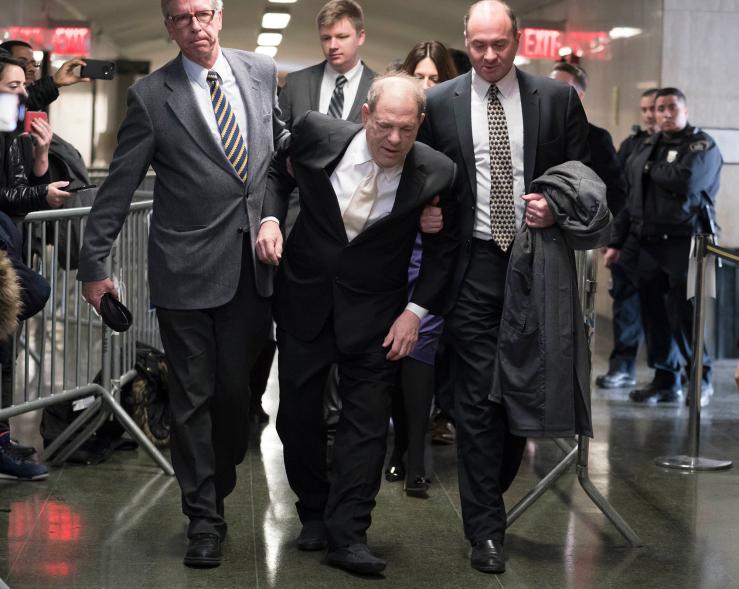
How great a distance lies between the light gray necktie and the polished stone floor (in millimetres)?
1224

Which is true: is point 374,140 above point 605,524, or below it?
above

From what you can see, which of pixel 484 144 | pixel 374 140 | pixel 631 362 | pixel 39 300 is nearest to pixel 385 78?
pixel 374 140

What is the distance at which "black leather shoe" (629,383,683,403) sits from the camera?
8031 millimetres

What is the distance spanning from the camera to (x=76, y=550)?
4602mm

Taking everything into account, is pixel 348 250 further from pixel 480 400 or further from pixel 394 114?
pixel 480 400

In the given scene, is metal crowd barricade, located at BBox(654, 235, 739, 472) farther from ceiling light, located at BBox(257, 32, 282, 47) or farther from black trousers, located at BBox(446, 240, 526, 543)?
ceiling light, located at BBox(257, 32, 282, 47)

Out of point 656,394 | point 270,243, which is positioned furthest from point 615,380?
point 270,243

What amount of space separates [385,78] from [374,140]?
0.21 m

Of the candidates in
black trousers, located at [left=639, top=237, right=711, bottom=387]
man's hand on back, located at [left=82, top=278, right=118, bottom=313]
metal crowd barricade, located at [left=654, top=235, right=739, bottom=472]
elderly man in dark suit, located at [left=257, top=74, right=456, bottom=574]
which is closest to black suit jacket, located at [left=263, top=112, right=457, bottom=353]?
elderly man in dark suit, located at [left=257, top=74, right=456, bottom=574]

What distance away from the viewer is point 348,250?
4.33 m

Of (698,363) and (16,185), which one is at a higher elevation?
(16,185)

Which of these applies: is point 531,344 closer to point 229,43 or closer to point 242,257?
point 242,257

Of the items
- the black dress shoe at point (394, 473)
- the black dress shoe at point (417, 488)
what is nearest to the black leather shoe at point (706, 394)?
the black dress shoe at point (394, 473)

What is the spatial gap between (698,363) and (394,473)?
5.56 ft
